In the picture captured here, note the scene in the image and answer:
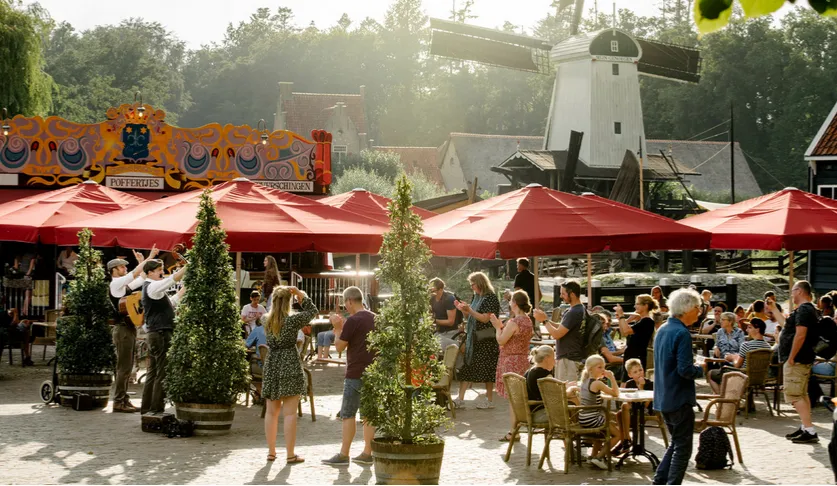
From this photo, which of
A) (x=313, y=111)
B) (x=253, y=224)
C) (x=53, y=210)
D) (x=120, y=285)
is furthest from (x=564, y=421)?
(x=313, y=111)

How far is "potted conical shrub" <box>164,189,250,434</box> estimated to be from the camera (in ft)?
37.7

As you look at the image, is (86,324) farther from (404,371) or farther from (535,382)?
(404,371)

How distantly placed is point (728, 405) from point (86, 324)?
7.49 metres

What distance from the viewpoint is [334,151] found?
66.0m

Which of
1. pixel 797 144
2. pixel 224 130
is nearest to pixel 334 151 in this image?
pixel 797 144

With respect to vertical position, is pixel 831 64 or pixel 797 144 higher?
pixel 831 64

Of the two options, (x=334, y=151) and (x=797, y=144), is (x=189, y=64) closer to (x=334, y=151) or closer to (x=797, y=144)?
(x=334, y=151)

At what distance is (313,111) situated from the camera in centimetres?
7069

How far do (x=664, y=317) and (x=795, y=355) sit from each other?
141 inches

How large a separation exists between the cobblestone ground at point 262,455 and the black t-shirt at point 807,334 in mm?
875

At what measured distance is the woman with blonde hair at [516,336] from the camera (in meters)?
12.0

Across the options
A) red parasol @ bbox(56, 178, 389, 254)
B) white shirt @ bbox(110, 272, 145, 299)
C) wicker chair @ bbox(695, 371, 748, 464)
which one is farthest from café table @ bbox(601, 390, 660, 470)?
white shirt @ bbox(110, 272, 145, 299)

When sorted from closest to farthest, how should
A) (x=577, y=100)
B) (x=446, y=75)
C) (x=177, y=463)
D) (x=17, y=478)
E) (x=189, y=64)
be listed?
(x=17, y=478) < (x=177, y=463) < (x=577, y=100) < (x=446, y=75) < (x=189, y=64)

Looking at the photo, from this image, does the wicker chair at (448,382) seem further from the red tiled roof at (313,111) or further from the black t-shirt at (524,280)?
the red tiled roof at (313,111)
